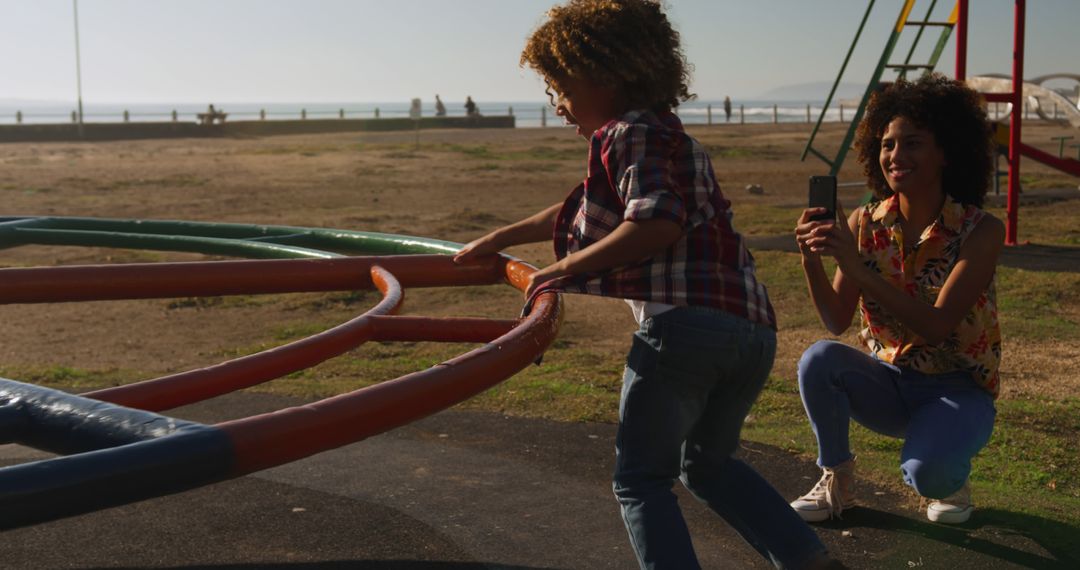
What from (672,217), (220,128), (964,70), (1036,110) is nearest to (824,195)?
(672,217)


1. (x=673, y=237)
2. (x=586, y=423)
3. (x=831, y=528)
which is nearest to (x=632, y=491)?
(x=673, y=237)

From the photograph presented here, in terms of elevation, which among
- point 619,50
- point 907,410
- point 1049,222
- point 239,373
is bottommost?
point 1049,222

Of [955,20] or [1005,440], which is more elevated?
[955,20]

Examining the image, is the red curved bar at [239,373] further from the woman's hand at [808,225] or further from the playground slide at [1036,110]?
the playground slide at [1036,110]

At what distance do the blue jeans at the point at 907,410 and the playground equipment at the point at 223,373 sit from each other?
1.02 meters

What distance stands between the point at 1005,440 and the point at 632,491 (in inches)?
106

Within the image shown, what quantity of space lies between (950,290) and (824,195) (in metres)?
0.59

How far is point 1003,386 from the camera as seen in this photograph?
607 centimetres

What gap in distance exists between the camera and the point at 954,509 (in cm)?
390

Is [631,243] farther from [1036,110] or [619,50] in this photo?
[1036,110]

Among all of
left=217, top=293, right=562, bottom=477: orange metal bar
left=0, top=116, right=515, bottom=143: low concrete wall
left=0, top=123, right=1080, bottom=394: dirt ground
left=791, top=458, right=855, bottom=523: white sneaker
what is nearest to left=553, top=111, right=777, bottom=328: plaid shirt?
left=217, top=293, right=562, bottom=477: orange metal bar

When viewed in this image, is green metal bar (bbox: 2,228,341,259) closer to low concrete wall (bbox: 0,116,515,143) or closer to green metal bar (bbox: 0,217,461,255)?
green metal bar (bbox: 0,217,461,255)

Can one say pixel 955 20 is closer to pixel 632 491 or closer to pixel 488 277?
pixel 488 277

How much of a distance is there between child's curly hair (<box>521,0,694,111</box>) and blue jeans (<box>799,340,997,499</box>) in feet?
4.23
